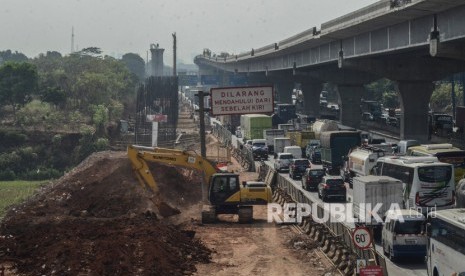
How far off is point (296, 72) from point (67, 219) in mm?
68884

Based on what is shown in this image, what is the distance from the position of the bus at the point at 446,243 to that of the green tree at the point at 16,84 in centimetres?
9141

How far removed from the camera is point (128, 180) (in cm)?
5456

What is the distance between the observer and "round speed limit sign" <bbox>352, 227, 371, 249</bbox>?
21938mm

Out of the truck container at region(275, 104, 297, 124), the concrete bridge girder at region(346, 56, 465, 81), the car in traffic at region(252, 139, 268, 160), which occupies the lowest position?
the car in traffic at region(252, 139, 268, 160)

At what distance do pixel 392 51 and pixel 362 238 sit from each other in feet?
129

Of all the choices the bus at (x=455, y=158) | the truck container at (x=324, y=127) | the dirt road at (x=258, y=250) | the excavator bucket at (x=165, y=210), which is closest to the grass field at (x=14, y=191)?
the excavator bucket at (x=165, y=210)

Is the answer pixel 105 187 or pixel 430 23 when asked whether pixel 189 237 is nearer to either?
pixel 105 187

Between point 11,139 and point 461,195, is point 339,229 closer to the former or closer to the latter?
point 461,195

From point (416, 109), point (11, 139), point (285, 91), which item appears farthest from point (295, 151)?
point (285, 91)

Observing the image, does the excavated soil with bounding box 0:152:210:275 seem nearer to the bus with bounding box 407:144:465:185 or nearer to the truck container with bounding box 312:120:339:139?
the bus with bounding box 407:144:465:185

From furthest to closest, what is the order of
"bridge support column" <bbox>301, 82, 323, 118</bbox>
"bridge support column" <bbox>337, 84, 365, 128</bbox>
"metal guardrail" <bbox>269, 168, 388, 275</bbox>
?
1. "bridge support column" <bbox>301, 82, 323, 118</bbox>
2. "bridge support column" <bbox>337, 84, 365, 128</bbox>
3. "metal guardrail" <bbox>269, 168, 388, 275</bbox>

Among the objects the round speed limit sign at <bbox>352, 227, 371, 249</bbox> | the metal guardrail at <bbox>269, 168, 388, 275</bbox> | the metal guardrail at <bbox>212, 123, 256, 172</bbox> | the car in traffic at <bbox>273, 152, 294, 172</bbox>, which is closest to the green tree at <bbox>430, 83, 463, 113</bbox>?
the metal guardrail at <bbox>212, 123, 256, 172</bbox>

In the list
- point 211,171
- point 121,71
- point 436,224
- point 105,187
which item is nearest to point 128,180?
point 105,187

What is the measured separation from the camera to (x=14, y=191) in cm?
6881
